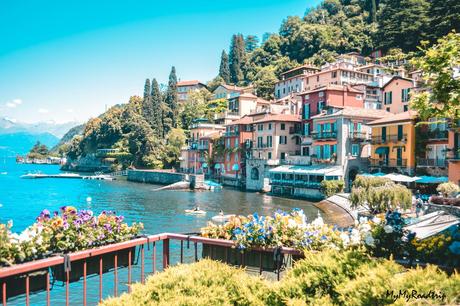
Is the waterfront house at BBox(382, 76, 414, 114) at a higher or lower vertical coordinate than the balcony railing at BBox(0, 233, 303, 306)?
→ higher

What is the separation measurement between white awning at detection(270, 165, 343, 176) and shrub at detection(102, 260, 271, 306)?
44.8 m

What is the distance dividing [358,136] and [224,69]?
88.2m

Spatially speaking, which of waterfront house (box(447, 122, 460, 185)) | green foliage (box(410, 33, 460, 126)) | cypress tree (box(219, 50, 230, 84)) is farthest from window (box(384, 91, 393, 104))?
cypress tree (box(219, 50, 230, 84))

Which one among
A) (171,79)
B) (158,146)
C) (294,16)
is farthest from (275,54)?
(158,146)

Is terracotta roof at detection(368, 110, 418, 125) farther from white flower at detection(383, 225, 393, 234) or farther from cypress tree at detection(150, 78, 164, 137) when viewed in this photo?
cypress tree at detection(150, 78, 164, 137)

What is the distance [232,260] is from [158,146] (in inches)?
3814

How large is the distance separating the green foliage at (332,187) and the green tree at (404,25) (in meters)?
43.2

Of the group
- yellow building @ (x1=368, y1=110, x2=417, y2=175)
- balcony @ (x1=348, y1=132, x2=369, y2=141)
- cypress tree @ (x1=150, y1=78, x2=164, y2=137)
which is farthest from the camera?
cypress tree @ (x1=150, y1=78, x2=164, y2=137)

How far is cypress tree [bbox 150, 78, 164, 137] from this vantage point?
104562 mm

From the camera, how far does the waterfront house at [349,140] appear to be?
49250 mm

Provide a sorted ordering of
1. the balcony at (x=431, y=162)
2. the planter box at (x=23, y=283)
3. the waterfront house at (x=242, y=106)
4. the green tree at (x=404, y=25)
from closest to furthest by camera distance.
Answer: the planter box at (x=23, y=283) < the balcony at (x=431, y=162) < the green tree at (x=404, y=25) < the waterfront house at (x=242, y=106)

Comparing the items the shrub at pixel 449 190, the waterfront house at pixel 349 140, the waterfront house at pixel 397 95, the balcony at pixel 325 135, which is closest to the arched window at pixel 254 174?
the balcony at pixel 325 135

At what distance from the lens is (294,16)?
445ft

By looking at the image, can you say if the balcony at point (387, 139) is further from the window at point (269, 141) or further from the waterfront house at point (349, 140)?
the window at point (269, 141)
